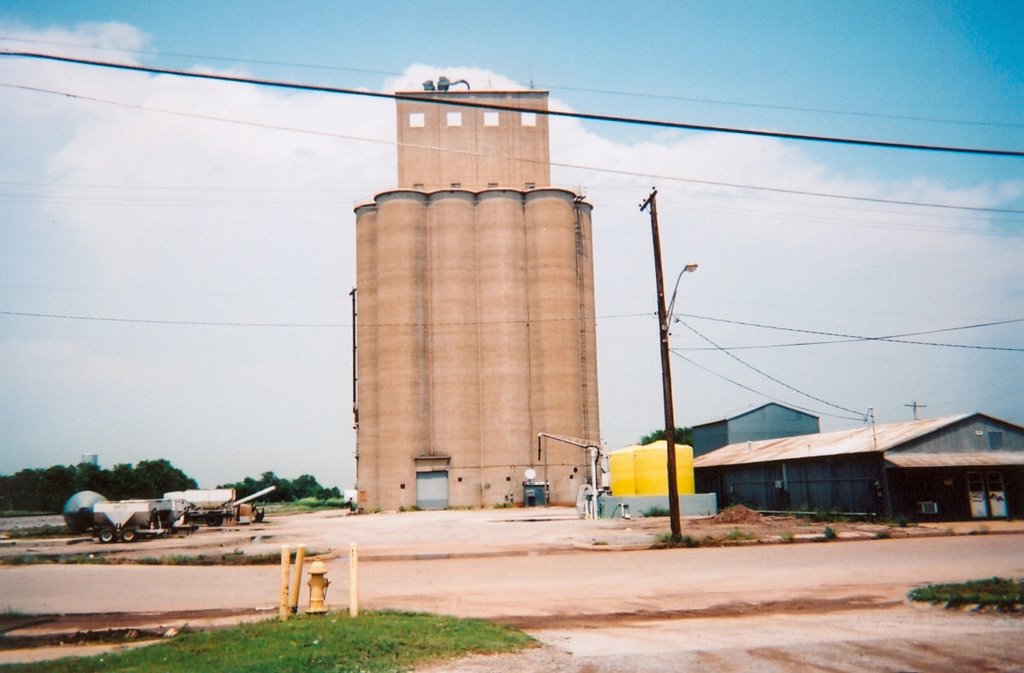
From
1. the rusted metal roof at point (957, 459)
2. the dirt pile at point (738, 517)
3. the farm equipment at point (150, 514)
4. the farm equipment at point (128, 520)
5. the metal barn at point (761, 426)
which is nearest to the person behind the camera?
the rusted metal roof at point (957, 459)

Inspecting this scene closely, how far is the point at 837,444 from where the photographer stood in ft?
144

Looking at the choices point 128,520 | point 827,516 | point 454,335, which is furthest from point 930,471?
point 454,335

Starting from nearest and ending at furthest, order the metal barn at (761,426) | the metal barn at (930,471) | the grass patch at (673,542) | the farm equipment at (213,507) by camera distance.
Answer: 1. the grass patch at (673,542)
2. the metal barn at (930,471)
3. the farm equipment at (213,507)
4. the metal barn at (761,426)

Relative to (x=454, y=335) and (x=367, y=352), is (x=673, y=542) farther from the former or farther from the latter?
(x=367, y=352)

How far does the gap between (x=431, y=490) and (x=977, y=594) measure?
5773cm

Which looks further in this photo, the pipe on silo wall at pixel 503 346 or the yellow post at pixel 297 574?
the pipe on silo wall at pixel 503 346

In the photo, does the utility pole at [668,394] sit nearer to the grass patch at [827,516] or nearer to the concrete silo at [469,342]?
the grass patch at [827,516]

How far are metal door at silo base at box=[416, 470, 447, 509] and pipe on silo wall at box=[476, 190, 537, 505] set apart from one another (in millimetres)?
3528

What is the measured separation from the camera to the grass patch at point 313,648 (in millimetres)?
9367

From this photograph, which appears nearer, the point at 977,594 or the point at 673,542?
the point at 977,594

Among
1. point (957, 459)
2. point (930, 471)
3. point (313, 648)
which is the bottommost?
point (313, 648)

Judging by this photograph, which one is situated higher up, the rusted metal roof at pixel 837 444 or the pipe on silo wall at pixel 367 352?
the pipe on silo wall at pixel 367 352

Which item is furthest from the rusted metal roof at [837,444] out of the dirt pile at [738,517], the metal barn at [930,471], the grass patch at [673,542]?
the grass patch at [673,542]

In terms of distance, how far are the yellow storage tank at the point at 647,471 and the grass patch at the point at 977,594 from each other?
32.9 meters
